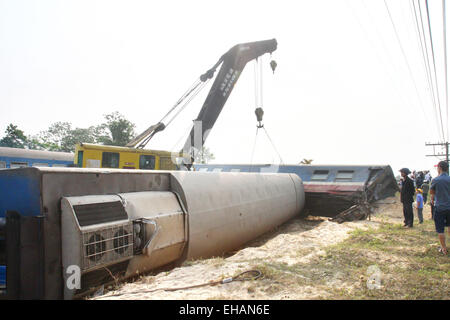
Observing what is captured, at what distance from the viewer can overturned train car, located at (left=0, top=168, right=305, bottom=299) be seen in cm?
323

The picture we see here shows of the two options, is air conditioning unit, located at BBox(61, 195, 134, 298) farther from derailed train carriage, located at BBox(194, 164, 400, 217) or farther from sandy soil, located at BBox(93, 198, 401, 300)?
derailed train carriage, located at BBox(194, 164, 400, 217)

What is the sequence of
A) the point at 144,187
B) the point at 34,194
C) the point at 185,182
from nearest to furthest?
1. the point at 34,194
2. the point at 144,187
3. the point at 185,182

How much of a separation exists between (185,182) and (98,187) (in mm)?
1692

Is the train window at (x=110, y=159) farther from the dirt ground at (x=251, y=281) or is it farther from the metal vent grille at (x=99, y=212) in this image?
the metal vent grille at (x=99, y=212)

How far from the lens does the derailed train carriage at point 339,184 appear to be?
11156 millimetres

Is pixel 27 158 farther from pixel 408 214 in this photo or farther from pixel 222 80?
pixel 408 214

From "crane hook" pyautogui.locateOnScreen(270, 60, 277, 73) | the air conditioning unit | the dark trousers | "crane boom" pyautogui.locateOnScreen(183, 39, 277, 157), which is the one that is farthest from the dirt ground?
"crane hook" pyautogui.locateOnScreen(270, 60, 277, 73)

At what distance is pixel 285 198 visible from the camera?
32.2 feet

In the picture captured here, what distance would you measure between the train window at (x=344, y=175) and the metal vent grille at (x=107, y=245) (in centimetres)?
1046

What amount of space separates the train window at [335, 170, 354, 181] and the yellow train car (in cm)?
758

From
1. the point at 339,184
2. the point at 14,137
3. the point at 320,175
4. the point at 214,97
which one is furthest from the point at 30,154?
the point at 14,137

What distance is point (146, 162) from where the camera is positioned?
1357cm

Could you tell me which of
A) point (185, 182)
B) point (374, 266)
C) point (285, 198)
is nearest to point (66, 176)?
point (185, 182)
